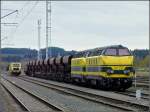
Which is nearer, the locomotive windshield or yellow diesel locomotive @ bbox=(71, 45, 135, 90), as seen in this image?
yellow diesel locomotive @ bbox=(71, 45, 135, 90)

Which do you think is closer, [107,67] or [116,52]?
[107,67]

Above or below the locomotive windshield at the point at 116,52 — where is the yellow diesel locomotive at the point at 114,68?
below

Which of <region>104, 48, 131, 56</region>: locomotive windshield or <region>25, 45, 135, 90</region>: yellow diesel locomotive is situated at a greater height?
<region>104, 48, 131, 56</region>: locomotive windshield

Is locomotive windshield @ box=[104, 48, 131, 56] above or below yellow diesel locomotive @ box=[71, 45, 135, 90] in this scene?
above

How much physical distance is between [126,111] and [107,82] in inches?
562

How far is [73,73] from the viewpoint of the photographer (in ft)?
145

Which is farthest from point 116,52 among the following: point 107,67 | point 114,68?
point 107,67

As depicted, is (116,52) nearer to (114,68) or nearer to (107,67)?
(114,68)

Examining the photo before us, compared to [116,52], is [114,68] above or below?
below

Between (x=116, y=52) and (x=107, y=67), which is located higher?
(x=116, y=52)

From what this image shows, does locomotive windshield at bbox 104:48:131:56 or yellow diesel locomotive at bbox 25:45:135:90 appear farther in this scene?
locomotive windshield at bbox 104:48:131:56

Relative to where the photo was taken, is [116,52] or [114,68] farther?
[116,52]

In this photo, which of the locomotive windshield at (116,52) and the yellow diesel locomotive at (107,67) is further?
the locomotive windshield at (116,52)

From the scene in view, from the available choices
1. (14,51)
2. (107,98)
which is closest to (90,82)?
(107,98)
